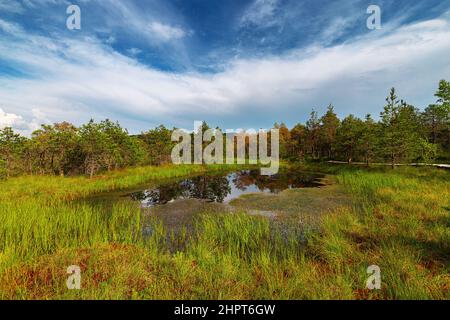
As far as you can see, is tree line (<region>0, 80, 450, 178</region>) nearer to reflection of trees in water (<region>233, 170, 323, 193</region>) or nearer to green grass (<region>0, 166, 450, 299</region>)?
reflection of trees in water (<region>233, 170, 323, 193</region>)

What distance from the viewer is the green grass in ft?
13.2

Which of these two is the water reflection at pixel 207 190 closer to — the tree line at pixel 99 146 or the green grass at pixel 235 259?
the green grass at pixel 235 259

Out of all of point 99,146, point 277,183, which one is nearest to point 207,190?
point 277,183

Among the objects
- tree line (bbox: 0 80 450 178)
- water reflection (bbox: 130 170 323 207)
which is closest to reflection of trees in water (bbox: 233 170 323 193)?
water reflection (bbox: 130 170 323 207)

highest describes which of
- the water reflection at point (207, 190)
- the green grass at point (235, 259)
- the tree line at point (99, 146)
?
the tree line at point (99, 146)

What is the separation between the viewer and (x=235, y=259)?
18.2 ft

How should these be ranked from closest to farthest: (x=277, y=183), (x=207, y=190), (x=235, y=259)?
(x=235, y=259) < (x=207, y=190) < (x=277, y=183)

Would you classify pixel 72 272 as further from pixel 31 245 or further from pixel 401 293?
pixel 401 293

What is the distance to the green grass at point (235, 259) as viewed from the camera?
4027mm

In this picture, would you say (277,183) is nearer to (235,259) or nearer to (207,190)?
(207,190)

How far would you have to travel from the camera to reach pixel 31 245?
6.09 m

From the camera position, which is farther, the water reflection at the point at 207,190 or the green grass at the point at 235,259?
the water reflection at the point at 207,190

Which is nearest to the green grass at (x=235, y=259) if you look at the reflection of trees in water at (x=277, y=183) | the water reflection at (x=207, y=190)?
the water reflection at (x=207, y=190)
